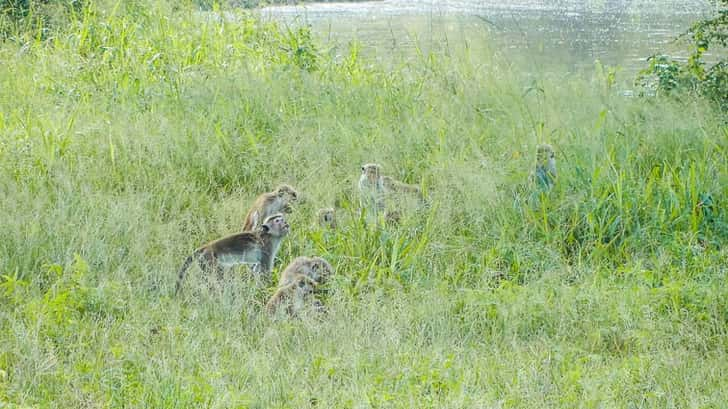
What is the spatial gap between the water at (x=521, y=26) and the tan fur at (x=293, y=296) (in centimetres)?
498

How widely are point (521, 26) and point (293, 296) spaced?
37.0ft

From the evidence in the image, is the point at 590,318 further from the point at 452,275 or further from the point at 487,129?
the point at 487,129

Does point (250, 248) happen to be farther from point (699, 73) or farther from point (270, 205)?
point (699, 73)

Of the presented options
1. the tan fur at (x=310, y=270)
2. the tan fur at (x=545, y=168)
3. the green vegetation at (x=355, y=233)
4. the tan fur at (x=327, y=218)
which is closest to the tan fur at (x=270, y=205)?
the green vegetation at (x=355, y=233)

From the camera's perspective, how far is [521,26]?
49.8ft

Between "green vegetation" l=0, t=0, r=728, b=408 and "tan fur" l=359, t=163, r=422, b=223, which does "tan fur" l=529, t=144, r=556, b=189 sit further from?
"tan fur" l=359, t=163, r=422, b=223

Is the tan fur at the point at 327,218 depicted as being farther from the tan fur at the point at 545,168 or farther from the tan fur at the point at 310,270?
the tan fur at the point at 545,168

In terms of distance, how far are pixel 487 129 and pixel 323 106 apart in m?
1.57

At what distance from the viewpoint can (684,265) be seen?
5.32 metres

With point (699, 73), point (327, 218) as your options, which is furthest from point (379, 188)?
point (699, 73)

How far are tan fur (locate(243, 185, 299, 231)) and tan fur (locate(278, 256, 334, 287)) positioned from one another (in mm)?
903

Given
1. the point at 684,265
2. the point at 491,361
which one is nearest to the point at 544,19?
the point at 684,265

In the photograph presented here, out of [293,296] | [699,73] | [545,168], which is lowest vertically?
[293,296]

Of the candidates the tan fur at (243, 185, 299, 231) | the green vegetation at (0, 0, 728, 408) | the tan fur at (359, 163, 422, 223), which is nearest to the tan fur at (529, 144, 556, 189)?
the green vegetation at (0, 0, 728, 408)
